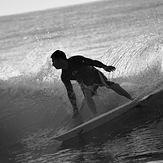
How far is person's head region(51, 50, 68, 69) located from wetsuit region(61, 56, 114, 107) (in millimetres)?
Result: 169

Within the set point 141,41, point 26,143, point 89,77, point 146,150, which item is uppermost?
point 141,41

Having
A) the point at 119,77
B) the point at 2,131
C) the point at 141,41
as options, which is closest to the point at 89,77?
the point at 2,131

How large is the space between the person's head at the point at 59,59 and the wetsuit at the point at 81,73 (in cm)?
17

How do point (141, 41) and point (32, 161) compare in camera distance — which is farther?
point (141, 41)

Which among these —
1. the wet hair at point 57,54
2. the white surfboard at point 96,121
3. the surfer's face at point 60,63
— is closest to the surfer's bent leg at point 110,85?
the white surfboard at point 96,121

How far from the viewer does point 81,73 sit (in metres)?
9.50

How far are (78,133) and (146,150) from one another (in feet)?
5.44

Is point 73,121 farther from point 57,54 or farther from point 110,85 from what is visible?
point 57,54

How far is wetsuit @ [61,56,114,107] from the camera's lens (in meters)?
9.37

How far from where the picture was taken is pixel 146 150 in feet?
26.5

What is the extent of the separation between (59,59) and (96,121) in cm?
129

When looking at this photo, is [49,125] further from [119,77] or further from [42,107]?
[119,77]

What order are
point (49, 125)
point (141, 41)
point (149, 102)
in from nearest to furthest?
point (149, 102)
point (49, 125)
point (141, 41)

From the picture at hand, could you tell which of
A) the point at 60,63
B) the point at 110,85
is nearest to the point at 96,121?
the point at 110,85
